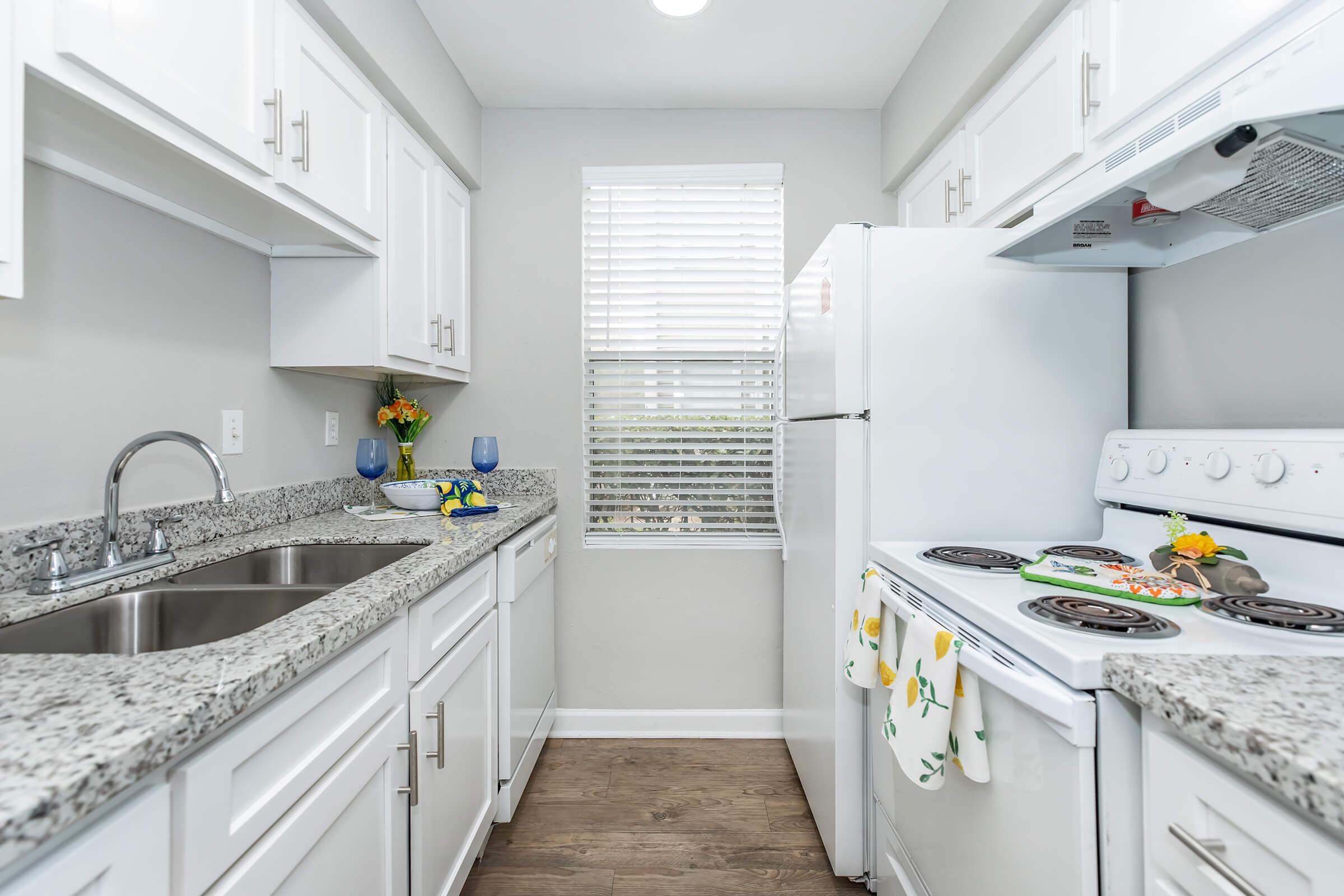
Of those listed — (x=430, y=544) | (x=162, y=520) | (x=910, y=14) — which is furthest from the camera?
(x=910, y=14)

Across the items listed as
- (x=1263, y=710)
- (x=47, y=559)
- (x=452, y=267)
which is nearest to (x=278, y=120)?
(x=47, y=559)

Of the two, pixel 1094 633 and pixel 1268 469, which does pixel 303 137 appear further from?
pixel 1268 469

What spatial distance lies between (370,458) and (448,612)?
90 centimetres

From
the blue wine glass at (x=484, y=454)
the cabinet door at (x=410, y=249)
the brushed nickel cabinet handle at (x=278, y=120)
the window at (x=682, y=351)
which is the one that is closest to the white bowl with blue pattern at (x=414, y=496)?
the blue wine glass at (x=484, y=454)

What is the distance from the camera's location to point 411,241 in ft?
6.48

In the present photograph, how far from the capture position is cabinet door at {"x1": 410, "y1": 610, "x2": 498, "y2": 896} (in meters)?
1.24

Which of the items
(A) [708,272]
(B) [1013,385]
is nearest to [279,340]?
(A) [708,272]

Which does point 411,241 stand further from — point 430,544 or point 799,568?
point 799,568

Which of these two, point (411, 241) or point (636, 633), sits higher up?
point (411, 241)

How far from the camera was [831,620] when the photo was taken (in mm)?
1641

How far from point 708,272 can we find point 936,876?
2.08 m

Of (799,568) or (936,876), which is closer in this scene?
(936,876)

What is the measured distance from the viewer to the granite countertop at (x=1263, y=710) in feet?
1.67

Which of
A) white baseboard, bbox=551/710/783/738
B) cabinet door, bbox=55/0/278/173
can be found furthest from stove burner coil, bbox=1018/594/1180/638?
white baseboard, bbox=551/710/783/738
